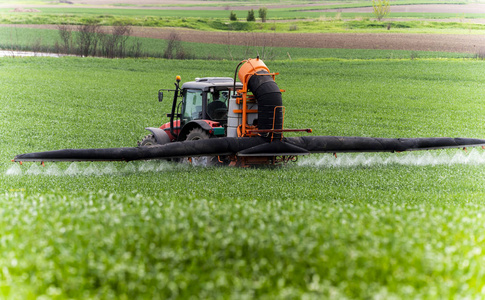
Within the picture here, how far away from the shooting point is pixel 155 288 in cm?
596

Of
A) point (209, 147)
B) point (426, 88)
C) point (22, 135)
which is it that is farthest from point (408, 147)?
point (426, 88)

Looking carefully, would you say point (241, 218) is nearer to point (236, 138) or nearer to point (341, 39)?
point (236, 138)

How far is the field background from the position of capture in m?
6.09

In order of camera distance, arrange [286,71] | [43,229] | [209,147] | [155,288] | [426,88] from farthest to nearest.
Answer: [286,71] < [426,88] < [209,147] < [43,229] < [155,288]

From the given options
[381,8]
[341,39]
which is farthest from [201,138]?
[381,8]

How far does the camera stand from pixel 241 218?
7.81 m

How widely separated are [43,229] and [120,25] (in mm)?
50555

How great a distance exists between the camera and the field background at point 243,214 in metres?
6.09

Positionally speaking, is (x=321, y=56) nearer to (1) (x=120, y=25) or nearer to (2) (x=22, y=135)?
(1) (x=120, y=25)

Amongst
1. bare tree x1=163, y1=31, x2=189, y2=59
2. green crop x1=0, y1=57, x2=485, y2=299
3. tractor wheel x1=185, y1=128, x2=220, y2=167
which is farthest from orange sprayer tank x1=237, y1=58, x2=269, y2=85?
bare tree x1=163, y1=31, x2=189, y2=59

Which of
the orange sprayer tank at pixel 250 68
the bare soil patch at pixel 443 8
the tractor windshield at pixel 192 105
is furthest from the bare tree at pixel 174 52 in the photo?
the orange sprayer tank at pixel 250 68

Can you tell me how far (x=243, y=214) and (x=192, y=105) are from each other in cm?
971

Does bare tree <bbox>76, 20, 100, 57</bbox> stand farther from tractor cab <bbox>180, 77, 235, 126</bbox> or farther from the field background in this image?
tractor cab <bbox>180, 77, 235, 126</bbox>

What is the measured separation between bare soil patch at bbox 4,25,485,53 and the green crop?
21294mm
